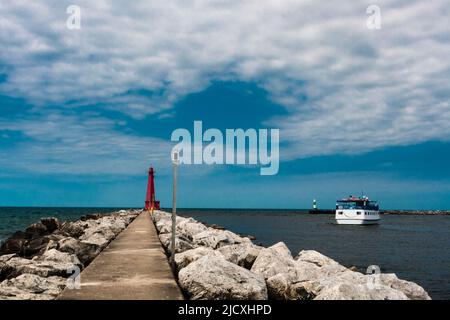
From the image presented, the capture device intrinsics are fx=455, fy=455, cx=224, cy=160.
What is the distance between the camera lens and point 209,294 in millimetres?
6137

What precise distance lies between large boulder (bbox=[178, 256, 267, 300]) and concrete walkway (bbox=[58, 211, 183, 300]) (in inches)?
9.1

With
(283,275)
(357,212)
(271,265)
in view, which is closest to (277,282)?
(283,275)

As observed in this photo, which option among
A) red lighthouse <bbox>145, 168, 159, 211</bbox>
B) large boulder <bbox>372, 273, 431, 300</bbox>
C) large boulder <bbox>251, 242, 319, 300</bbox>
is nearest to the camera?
large boulder <bbox>372, 273, 431, 300</bbox>

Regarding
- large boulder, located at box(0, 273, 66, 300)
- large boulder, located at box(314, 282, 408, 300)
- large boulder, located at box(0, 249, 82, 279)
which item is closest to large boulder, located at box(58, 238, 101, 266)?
large boulder, located at box(0, 249, 82, 279)

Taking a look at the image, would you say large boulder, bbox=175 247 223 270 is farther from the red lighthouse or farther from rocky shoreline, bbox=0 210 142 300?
the red lighthouse

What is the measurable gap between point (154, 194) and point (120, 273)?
37671mm

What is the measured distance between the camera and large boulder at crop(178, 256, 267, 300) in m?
6.14

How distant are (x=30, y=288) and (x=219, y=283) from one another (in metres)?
2.74

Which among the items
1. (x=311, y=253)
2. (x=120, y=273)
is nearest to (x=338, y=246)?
(x=311, y=253)

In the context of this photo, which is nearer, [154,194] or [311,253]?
[311,253]

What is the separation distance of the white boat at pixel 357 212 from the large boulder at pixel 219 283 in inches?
2025
